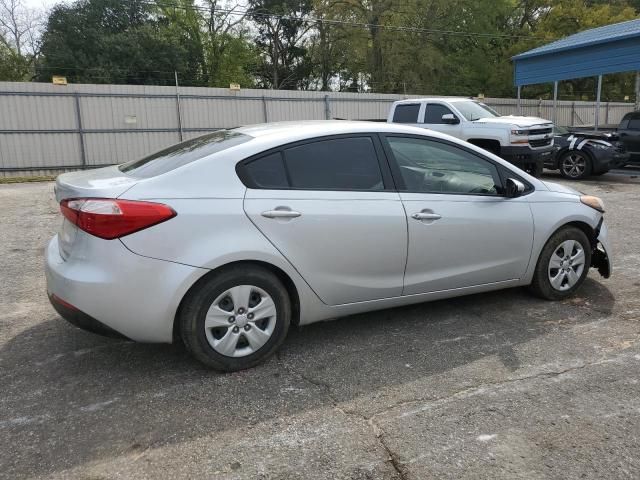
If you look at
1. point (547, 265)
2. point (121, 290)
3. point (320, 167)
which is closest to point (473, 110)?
point (547, 265)

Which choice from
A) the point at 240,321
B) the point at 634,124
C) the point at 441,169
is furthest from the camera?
the point at 634,124

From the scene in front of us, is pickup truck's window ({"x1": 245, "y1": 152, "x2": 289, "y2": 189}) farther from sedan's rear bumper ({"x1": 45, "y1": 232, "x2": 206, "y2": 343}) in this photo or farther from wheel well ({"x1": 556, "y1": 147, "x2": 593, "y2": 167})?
wheel well ({"x1": 556, "y1": 147, "x2": 593, "y2": 167})


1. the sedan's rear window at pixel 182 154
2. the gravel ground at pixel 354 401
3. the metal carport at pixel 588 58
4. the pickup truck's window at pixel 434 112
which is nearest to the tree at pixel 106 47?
the metal carport at pixel 588 58

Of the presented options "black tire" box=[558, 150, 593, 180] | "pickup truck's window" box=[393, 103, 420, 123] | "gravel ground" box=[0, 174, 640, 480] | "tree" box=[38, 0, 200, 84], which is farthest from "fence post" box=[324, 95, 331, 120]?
"gravel ground" box=[0, 174, 640, 480]

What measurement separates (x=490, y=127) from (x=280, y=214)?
9.82m

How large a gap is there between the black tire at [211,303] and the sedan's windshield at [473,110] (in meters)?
10.3

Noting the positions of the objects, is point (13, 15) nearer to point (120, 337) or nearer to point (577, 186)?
point (577, 186)

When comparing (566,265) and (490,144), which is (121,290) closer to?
(566,265)

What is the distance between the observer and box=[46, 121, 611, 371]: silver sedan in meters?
3.16

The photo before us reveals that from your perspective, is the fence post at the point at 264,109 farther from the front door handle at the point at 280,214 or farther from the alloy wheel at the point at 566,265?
the front door handle at the point at 280,214

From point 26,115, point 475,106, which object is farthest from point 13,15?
point 475,106

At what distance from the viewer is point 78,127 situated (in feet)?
58.5

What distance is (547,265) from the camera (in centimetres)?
460

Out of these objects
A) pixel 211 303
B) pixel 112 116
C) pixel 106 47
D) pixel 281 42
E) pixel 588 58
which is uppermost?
pixel 281 42
